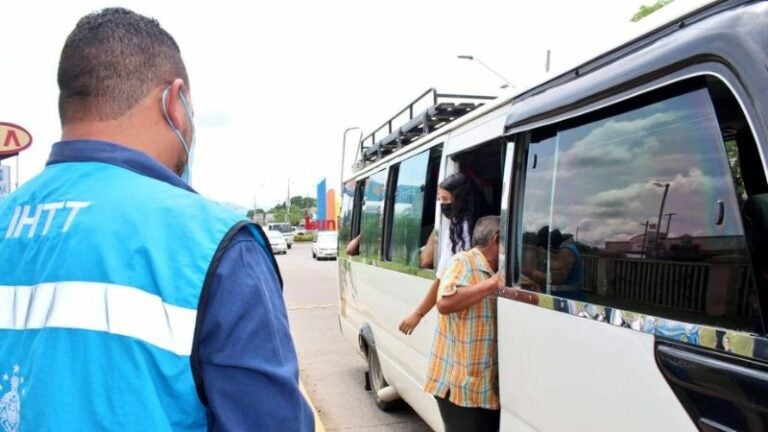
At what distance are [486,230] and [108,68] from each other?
7.62 feet

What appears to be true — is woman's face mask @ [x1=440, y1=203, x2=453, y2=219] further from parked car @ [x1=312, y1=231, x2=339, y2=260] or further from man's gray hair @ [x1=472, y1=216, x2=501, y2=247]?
parked car @ [x1=312, y1=231, x2=339, y2=260]

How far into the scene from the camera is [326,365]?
8.03 metres

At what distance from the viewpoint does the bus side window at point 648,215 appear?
1.81 metres

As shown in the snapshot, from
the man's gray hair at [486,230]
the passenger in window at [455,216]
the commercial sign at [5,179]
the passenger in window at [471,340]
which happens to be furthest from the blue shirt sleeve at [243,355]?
the commercial sign at [5,179]

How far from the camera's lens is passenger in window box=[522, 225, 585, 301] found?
2.50m

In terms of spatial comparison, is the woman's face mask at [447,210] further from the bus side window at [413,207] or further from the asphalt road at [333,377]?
the asphalt road at [333,377]

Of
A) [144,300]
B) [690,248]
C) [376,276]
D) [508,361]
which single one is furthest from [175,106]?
[376,276]

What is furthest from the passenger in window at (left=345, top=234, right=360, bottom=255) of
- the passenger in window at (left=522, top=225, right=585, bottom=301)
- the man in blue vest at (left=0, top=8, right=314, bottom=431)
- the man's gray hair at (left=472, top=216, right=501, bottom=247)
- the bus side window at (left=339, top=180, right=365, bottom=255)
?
the man in blue vest at (left=0, top=8, right=314, bottom=431)

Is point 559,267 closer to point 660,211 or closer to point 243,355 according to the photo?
point 660,211

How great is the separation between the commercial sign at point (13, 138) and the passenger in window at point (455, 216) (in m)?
11.3

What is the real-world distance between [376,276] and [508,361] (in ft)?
9.64

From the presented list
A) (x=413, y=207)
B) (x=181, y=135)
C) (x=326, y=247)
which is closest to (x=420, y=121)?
(x=413, y=207)

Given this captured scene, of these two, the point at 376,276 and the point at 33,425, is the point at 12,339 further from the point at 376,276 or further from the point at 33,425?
the point at 376,276

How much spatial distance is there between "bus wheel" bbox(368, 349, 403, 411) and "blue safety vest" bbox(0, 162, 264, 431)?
4.67 m
